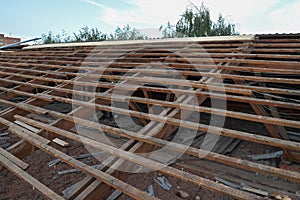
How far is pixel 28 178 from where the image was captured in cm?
157

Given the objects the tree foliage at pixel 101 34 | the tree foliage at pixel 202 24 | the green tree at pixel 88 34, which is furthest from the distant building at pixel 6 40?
the tree foliage at pixel 202 24

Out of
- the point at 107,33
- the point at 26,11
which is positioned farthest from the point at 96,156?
the point at 107,33

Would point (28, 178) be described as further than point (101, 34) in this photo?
No

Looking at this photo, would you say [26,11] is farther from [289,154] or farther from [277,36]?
[289,154]

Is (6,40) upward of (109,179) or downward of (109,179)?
upward

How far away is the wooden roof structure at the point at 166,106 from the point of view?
1390 mm

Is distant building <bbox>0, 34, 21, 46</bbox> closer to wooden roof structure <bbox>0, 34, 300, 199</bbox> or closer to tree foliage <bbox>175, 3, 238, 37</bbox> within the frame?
tree foliage <bbox>175, 3, 238, 37</bbox>

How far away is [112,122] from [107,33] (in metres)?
10.4

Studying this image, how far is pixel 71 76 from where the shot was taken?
132 inches

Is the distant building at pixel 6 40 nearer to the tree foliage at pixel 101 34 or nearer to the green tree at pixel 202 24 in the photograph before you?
the tree foliage at pixel 101 34

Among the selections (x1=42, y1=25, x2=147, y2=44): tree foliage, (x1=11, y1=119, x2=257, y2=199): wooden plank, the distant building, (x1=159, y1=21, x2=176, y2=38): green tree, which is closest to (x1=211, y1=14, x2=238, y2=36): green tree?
(x1=159, y1=21, x2=176, y2=38): green tree

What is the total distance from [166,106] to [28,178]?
1.20 metres

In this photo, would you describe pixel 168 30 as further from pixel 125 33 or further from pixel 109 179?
pixel 109 179

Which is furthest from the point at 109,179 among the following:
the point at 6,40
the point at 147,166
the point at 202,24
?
the point at 6,40
